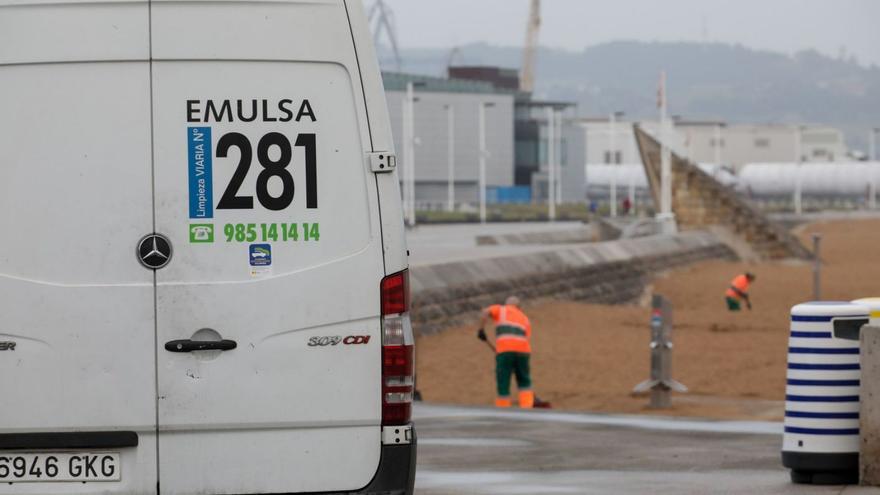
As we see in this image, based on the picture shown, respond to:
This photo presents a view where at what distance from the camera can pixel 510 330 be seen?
18375 mm

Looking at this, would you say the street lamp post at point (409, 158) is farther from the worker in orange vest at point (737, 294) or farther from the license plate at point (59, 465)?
the license plate at point (59, 465)

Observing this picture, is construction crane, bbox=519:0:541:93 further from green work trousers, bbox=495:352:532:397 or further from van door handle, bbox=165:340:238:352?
van door handle, bbox=165:340:238:352

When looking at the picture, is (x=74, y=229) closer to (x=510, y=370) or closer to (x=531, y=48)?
(x=510, y=370)

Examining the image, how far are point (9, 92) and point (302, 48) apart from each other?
114cm

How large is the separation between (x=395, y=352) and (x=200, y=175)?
1042 mm

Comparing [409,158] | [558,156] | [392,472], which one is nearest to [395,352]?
[392,472]

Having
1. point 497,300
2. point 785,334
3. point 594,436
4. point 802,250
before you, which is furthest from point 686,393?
point 802,250

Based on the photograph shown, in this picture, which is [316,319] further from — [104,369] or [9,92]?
[9,92]

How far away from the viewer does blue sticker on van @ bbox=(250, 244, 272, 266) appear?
6.26m

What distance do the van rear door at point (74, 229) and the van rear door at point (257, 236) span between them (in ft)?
0.31

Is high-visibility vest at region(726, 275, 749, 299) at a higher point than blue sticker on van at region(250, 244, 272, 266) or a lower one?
lower

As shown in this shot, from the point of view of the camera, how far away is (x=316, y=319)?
6320mm

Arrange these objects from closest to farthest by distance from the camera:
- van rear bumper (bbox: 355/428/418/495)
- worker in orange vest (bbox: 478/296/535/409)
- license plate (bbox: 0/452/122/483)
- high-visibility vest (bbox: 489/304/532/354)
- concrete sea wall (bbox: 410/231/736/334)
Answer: license plate (bbox: 0/452/122/483), van rear bumper (bbox: 355/428/418/495), worker in orange vest (bbox: 478/296/535/409), high-visibility vest (bbox: 489/304/532/354), concrete sea wall (bbox: 410/231/736/334)

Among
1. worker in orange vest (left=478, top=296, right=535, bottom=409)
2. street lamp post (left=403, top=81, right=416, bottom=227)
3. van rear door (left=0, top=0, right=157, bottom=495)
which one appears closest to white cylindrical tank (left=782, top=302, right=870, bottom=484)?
van rear door (left=0, top=0, right=157, bottom=495)
